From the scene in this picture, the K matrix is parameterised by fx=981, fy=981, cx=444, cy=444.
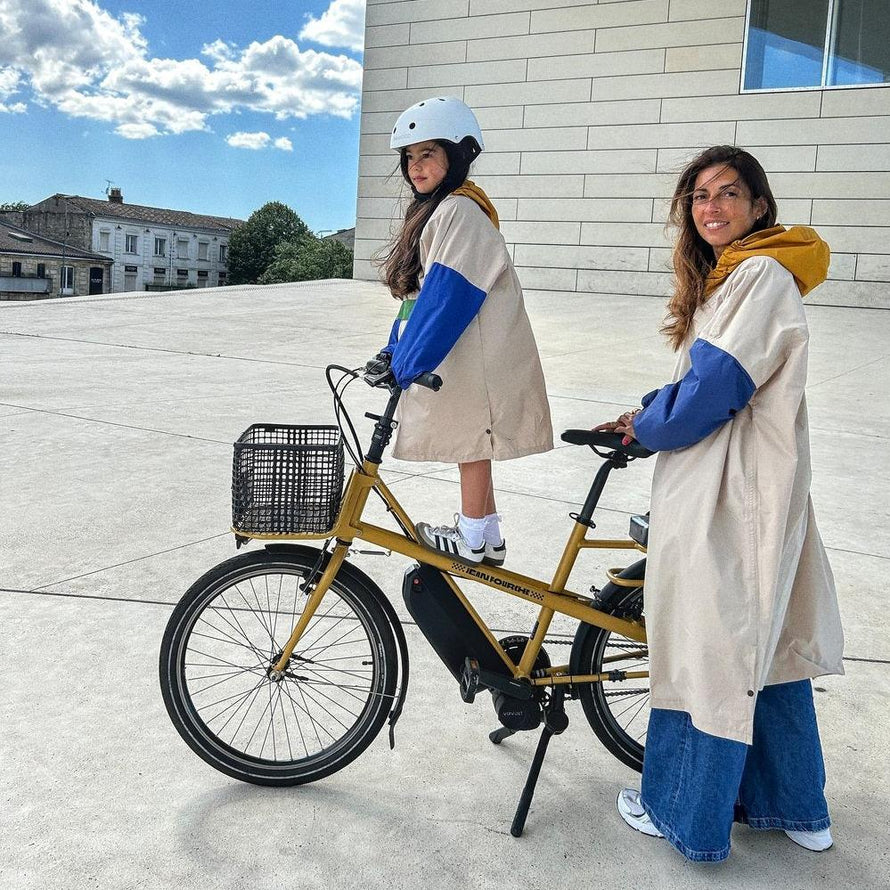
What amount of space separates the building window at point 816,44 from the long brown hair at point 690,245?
14.6 metres

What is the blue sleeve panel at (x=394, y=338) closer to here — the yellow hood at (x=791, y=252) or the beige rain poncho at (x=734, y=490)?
the beige rain poncho at (x=734, y=490)

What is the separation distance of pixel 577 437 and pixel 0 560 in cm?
296

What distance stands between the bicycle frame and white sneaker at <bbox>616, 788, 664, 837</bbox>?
12.0 inches

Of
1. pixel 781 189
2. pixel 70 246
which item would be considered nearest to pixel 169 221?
pixel 70 246

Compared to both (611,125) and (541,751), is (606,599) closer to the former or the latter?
(541,751)

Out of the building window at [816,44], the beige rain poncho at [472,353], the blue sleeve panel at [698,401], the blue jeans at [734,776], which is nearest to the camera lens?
the blue sleeve panel at [698,401]

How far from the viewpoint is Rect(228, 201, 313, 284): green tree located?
9219 centimetres

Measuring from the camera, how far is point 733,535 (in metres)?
2.22

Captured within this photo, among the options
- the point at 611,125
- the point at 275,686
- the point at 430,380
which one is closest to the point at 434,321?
the point at 430,380

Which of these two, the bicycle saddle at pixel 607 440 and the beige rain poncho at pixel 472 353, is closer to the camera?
the bicycle saddle at pixel 607 440

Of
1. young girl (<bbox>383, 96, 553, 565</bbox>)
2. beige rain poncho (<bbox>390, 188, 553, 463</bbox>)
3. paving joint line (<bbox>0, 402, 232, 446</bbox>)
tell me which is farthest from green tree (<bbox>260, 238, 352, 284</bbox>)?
beige rain poncho (<bbox>390, 188, 553, 463</bbox>)

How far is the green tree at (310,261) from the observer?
7875 centimetres

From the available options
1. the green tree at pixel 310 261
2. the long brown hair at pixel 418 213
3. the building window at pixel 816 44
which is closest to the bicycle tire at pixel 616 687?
the long brown hair at pixel 418 213

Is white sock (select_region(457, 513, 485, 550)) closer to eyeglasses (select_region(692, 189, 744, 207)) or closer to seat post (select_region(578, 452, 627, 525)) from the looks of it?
seat post (select_region(578, 452, 627, 525))
